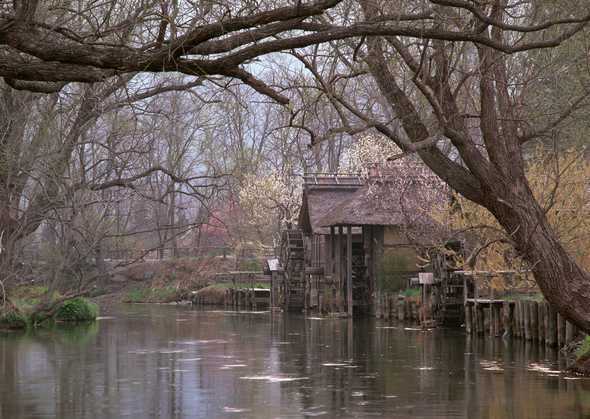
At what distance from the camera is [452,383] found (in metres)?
17.1

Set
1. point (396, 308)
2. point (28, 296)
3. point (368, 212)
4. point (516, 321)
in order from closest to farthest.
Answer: point (516, 321) → point (28, 296) → point (396, 308) → point (368, 212)

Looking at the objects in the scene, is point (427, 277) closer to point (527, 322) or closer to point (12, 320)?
Answer: point (527, 322)

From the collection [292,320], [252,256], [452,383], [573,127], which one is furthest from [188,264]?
[452,383]

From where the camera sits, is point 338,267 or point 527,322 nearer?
point 527,322

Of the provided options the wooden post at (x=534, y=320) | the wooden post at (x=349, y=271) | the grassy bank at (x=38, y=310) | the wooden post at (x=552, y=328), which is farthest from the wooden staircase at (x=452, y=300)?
the grassy bank at (x=38, y=310)

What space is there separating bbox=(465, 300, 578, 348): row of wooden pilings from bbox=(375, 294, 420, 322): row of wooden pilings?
6105mm

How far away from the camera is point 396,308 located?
37.8 metres

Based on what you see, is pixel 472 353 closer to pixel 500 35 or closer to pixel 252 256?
pixel 500 35

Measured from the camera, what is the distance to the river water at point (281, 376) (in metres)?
14.0

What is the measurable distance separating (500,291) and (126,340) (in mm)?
10412

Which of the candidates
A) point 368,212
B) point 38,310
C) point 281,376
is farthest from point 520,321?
point 38,310

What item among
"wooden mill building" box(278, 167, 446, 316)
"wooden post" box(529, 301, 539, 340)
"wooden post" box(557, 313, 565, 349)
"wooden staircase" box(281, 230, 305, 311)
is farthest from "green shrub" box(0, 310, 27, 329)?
"wooden staircase" box(281, 230, 305, 311)

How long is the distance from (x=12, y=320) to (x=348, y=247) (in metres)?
13.4

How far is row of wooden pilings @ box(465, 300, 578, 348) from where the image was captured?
22.8 m
